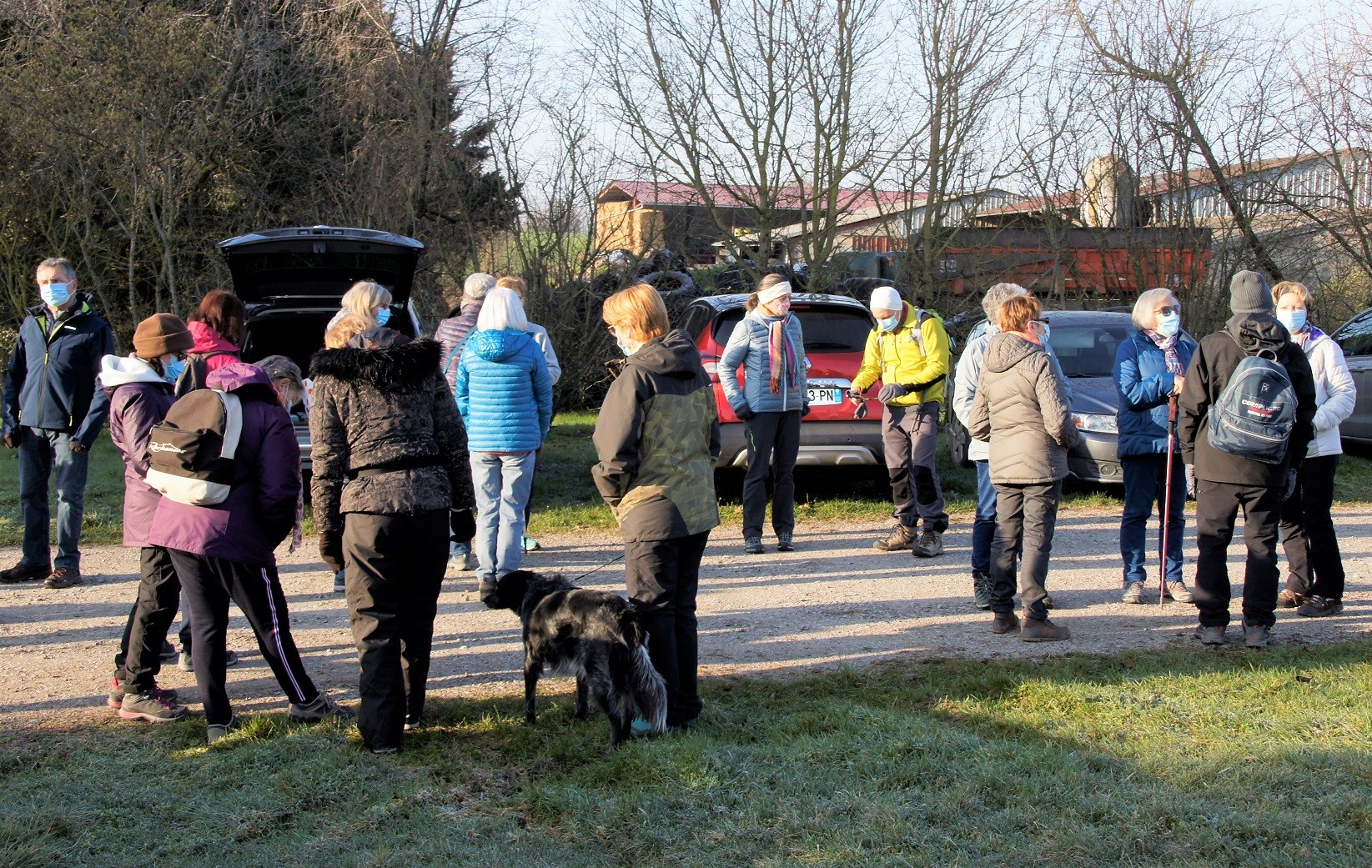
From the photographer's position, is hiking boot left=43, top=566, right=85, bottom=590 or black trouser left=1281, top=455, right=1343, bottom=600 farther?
hiking boot left=43, top=566, right=85, bottom=590

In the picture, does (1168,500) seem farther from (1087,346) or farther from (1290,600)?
(1087,346)

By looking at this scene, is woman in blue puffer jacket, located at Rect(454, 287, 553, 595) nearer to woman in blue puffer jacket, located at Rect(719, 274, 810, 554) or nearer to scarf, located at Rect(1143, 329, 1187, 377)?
woman in blue puffer jacket, located at Rect(719, 274, 810, 554)

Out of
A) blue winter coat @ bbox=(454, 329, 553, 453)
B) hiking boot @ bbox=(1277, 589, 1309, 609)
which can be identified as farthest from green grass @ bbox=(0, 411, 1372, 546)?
hiking boot @ bbox=(1277, 589, 1309, 609)

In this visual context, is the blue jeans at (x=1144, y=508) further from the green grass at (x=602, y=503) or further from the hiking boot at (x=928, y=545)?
the green grass at (x=602, y=503)

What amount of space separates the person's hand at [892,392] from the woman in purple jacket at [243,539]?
4.50m

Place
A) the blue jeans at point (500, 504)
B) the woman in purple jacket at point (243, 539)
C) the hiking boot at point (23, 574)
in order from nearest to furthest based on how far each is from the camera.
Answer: the woman in purple jacket at point (243, 539), the blue jeans at point (500, 504), the hiking boot at point (23, 574)

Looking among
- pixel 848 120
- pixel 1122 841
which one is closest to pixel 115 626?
pixel 1122 841

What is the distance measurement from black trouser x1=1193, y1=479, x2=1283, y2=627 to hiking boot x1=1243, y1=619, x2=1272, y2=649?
3 centimetres

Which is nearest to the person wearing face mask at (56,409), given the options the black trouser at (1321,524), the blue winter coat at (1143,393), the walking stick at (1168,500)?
the blue winter coat at (1143,393)

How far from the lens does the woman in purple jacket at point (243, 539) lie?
463cm

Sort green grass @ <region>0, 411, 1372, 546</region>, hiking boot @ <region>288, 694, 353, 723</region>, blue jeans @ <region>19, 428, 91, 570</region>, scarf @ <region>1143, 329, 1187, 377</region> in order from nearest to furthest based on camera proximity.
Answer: hiking boot @ <region>288, 694, 353, 723</region> < scarf @ <region>1143, 329, 1187, 377</region> < blue jeans @ <region>19, 428, 91, 570</region> < green grass @ <region>0, 411, 1372, 546</region>

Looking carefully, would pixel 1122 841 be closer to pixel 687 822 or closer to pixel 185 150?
pixel 687 822

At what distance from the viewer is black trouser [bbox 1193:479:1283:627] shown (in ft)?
19.4

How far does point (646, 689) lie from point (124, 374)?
2789mm
